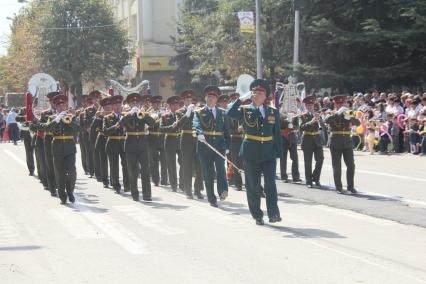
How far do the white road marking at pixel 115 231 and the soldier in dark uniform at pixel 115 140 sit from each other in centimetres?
206

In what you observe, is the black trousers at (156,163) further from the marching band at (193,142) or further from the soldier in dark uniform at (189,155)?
the soldier in dark uniform at (189,155)

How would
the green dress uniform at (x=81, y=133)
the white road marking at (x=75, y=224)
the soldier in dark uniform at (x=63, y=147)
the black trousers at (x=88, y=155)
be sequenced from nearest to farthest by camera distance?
A: the white road marking at (x=75, y=224) → the soldier in dark uniform at (x=63, y=147) → the green dress uniform at (x=81, y=133) → the black trousers at (x=88, y=155)

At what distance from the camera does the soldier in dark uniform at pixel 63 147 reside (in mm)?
13305

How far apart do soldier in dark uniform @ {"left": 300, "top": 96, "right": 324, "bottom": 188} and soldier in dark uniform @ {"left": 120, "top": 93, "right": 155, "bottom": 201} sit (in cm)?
333

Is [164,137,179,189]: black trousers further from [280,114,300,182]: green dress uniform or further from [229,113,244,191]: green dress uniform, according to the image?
[280,114,300,182]: green dress uniform

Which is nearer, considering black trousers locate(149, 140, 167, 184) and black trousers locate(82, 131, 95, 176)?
black trousers locate(149, 140, 167, 184)

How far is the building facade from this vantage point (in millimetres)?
62566

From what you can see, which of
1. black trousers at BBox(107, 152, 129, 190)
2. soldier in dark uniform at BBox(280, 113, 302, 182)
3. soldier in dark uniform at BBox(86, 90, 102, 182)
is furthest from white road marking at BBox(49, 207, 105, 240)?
soldier in dark uniform at BBox(280, 113, 302, 182)

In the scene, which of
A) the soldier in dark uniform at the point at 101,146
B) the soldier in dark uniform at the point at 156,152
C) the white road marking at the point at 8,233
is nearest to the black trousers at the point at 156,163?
the soldier in dark uniform at the point at 156,152

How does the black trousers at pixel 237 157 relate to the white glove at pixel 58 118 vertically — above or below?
below

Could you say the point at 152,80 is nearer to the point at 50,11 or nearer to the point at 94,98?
the point at 50,11

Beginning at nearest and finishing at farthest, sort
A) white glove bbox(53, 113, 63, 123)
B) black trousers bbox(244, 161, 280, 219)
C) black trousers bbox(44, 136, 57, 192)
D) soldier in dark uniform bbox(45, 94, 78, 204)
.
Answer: black trousers bbox(244, 161, 280, 219) < white glove bbox(53, 113, 63, 123) < soldier in dark uniform bbox(45, 94, 78, 204) < black trousers bbox(44, 136, 57, 192)

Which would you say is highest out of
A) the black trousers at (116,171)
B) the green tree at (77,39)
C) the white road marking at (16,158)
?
the green tree at (77,39)

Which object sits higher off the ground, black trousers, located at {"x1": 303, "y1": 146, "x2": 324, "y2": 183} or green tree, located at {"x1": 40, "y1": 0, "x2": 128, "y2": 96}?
green tree, located at {"x1": 40, "y1": 0, "x2": 128, "y2": 96}
